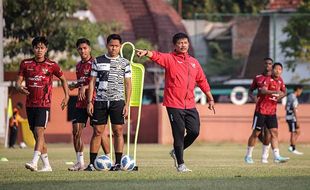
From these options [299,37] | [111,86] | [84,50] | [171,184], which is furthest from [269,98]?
[299,37]

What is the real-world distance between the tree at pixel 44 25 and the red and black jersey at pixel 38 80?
26313 millimetres

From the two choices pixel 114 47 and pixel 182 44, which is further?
pixel 182 44

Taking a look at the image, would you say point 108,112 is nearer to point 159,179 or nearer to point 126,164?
point 126,164

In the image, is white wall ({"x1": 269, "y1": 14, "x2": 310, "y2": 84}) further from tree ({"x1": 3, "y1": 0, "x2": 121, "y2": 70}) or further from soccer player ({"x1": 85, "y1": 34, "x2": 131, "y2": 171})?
soccer player ({"x1": 85, "y1": 34, "x2": 131, "y2": 171})

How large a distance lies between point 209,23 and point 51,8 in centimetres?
3849

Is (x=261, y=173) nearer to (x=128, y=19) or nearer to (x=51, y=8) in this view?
(x=51, y=8)

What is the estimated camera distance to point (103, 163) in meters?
18.6

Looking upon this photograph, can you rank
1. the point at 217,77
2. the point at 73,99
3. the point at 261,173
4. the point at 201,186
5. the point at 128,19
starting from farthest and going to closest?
the point at 128,19, the point at 217,77, the point at 73,99, the point at 261,173, the point at 201,186

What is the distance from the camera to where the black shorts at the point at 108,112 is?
60.8ft

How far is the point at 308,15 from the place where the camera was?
57938 mm

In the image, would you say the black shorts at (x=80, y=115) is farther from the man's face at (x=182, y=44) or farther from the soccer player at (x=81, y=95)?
the man's face at (x=182, y=44)

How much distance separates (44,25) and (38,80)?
92.5ft

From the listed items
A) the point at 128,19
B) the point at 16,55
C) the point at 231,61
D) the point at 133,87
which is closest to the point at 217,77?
the point at 231,61

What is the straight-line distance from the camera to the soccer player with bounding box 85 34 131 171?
18422mm
